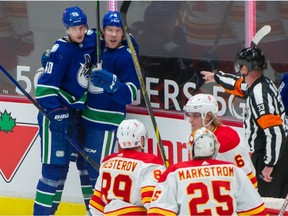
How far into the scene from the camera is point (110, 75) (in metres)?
6.23

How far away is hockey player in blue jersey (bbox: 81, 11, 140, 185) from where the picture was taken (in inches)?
248

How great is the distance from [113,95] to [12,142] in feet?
2.86

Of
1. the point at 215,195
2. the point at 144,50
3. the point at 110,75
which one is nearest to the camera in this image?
the point at 215,195

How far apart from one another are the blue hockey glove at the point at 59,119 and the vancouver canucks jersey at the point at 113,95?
0.15 meters

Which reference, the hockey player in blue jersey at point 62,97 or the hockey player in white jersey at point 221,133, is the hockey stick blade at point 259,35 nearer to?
the hockey player in white jersey at point 221,133

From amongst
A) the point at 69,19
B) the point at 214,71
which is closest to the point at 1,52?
the point at 69,19

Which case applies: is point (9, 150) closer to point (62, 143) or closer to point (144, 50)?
point (62, 143)

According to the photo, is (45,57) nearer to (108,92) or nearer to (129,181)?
(108,92)

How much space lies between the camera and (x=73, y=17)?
6316 millimetres

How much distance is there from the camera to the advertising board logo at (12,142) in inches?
273

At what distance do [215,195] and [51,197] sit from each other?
6.26 ft

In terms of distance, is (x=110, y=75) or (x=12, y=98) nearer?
(x=110, y=75)

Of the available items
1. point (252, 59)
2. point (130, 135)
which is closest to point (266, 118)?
point (252, 59)

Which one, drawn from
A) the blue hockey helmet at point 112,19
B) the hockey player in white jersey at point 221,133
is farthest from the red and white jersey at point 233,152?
the blue hockey helmet at point 112,19
